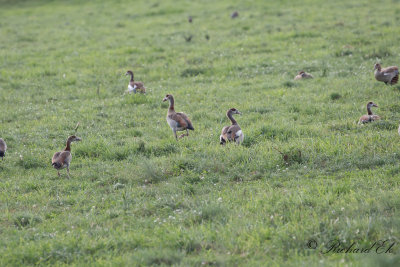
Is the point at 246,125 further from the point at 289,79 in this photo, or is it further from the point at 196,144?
the point at 289,79

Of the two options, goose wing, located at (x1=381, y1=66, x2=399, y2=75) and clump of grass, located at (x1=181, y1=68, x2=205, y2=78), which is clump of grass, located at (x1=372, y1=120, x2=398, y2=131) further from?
clump of grass, located at (x1=181, y1=68, x2=205, y2=78)

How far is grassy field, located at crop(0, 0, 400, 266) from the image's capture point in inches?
243

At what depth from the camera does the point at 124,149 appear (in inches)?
407

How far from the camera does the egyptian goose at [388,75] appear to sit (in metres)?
13.4

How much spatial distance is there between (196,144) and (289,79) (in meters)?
5.94

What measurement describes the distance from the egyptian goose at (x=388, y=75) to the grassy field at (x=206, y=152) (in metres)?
0.24

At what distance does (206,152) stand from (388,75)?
6639 millimetres

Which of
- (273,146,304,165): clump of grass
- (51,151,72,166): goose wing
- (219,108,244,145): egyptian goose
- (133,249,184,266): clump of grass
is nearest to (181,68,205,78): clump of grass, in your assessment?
(219,108,244,145): egyptian goose

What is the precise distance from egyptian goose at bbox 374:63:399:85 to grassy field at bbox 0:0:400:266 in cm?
24

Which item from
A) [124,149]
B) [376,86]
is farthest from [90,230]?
[376,86]

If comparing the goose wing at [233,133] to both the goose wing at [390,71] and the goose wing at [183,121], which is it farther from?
the goose wing at [390,71]

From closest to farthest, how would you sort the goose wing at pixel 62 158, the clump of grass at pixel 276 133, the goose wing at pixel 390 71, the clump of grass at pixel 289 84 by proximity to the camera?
the goose wing at pixel 62 158 → the clump of grass at pixel 276 133 → the goose wing at pixel 390 71 → the clump of grass at pixel 289 84

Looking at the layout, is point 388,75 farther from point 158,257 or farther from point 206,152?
point 158,257

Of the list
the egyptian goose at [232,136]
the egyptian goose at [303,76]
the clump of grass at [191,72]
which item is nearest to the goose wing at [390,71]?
the egyptian goose at [303,76]
